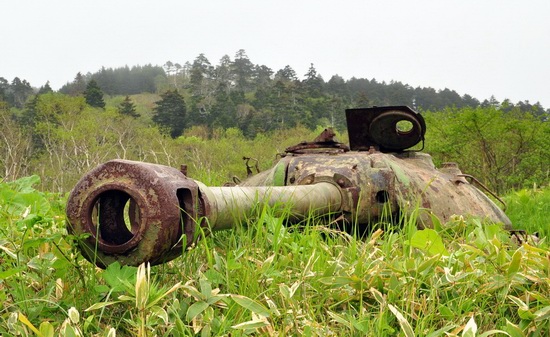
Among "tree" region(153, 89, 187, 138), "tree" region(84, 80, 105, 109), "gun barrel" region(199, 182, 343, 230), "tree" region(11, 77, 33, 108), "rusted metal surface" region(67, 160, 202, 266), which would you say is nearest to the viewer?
"rusted metal surface" region(67, 160, 202, 266)

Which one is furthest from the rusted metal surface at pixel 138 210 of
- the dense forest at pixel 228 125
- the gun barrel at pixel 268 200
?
the dense forest at pixel 228 125

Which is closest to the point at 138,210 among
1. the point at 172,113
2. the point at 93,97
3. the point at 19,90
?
the point at 93,97

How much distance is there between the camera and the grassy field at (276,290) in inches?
74.4

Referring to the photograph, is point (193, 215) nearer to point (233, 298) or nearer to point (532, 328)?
point (233, 298)

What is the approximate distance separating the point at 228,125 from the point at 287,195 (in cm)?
5828

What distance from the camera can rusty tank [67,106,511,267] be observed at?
1.80m

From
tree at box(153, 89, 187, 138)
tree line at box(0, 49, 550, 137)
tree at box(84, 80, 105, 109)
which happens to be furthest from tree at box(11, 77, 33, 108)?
tree at box(153, 89, 187, 138)

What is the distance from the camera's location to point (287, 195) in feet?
9.30

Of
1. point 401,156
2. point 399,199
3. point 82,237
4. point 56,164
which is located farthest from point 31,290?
point 56,164

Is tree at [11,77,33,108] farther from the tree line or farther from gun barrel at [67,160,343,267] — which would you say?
gun barrel at [67,160,343,267]

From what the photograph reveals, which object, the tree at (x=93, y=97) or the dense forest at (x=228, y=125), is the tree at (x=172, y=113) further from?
the tree at (x=93, y=97)

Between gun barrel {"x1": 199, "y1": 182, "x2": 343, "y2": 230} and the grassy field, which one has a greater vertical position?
gun barrel {"x1": 199, "y1": 182, "x2": 343, "y2": 230}

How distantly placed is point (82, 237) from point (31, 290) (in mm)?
466

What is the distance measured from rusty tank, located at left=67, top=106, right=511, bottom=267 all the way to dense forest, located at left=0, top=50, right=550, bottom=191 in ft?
4.22
